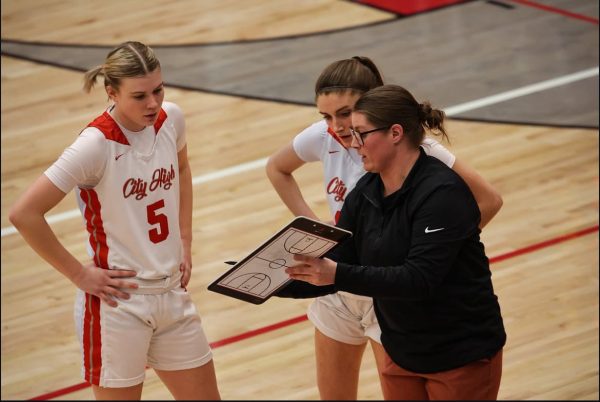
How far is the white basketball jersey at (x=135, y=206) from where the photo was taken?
368cm

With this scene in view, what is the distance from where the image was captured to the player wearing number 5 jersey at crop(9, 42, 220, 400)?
11.8 ft

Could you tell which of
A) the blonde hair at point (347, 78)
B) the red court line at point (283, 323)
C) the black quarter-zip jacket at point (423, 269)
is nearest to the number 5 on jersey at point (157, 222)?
the black quarter-zip jacket at point (423, 269)

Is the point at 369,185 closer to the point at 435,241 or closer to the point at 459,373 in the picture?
the point at 435,241

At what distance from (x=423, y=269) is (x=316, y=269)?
0.32 meters

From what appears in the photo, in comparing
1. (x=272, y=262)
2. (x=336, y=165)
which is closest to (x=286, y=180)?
(x=336, y=165)

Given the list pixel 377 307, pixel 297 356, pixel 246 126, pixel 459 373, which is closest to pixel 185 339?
pixel 377 307

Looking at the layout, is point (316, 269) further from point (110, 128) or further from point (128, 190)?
point (110, 128)

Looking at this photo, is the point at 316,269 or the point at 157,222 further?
the point at 157,222

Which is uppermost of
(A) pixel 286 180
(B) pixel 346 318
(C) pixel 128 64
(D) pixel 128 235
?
(C) pixel 128 64

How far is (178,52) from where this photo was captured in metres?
9.62

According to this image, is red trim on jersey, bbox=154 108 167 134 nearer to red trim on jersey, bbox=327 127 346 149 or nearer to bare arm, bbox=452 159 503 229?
red trim on jersey, bbox=327 127 346 149

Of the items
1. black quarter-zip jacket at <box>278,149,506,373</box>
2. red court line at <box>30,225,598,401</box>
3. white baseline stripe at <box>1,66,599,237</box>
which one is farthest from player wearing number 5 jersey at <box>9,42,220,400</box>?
white baseline stripe at <box>1,66,599,237</box>

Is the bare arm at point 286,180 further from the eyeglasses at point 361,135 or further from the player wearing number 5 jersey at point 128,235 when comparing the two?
the eyeglasses at point 361,135

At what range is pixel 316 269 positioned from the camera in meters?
3.20
